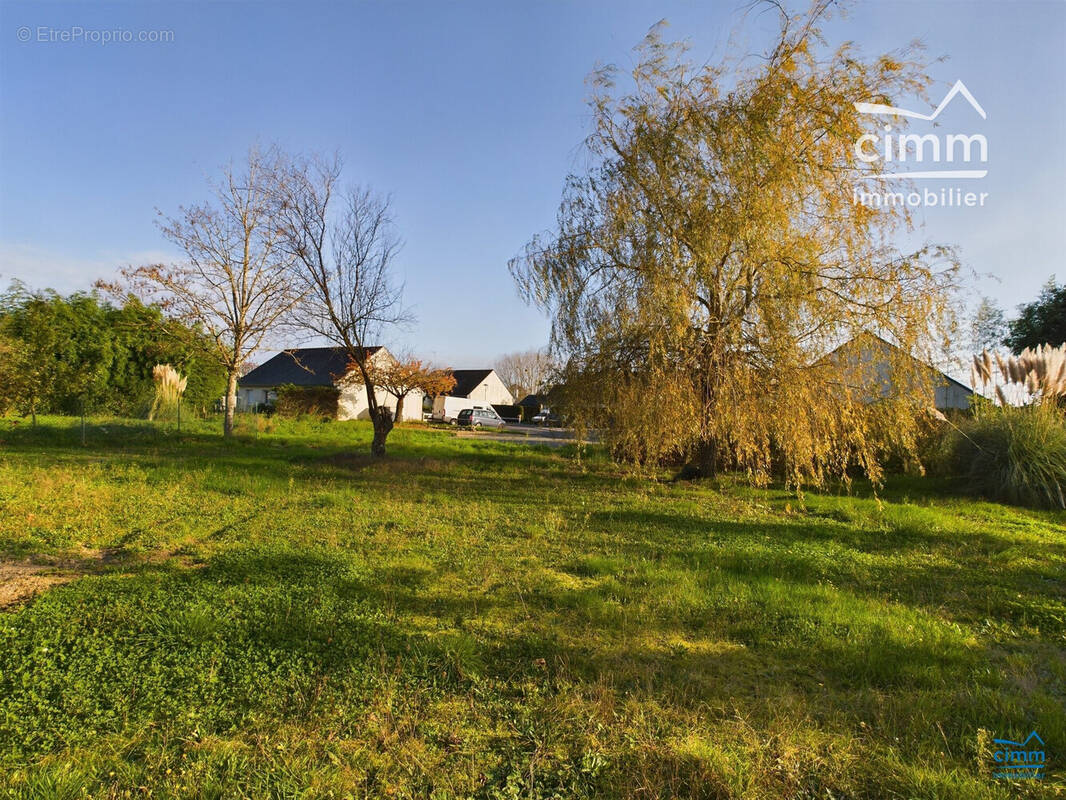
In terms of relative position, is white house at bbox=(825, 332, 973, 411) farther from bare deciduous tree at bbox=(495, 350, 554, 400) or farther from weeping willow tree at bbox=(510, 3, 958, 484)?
bare deciduous tree at bbox=(495, 350, 554, 400)

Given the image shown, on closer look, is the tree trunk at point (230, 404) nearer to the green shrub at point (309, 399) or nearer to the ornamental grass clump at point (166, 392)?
the ornamental grass clump at point (166, 392)

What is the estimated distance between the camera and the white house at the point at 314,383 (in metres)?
31.7

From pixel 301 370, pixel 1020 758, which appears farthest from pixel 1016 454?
pixel 301 370

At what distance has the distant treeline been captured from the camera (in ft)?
34.9

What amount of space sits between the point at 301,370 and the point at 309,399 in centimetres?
436

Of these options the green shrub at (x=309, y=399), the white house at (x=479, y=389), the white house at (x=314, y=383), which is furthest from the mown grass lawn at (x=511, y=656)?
the white house at (x=479, y=389)

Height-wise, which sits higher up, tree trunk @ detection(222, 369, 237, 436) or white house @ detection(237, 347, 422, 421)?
white house @ detection(237, 347, 422, 421)

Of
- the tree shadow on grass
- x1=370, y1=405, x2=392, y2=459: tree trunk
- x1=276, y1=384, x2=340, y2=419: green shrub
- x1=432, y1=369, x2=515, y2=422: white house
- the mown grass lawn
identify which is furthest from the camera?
x1=432, y1=369, x2=515, y2=422: white house

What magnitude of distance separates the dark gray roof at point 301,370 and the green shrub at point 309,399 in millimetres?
1110

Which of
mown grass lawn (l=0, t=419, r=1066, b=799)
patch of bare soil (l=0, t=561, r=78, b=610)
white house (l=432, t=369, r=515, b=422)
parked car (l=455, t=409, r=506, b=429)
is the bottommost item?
mown grass lawn (l=0, t=419, r=1066, b=799)

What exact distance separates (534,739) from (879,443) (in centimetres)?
891

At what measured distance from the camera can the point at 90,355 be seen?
2158 cm

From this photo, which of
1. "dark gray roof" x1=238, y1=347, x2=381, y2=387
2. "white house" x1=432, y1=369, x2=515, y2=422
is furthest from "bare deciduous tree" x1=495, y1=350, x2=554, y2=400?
"dark gray roof" x1=238, y1=347, x2=381, y2=387

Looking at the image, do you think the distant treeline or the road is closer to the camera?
the distant treeline
